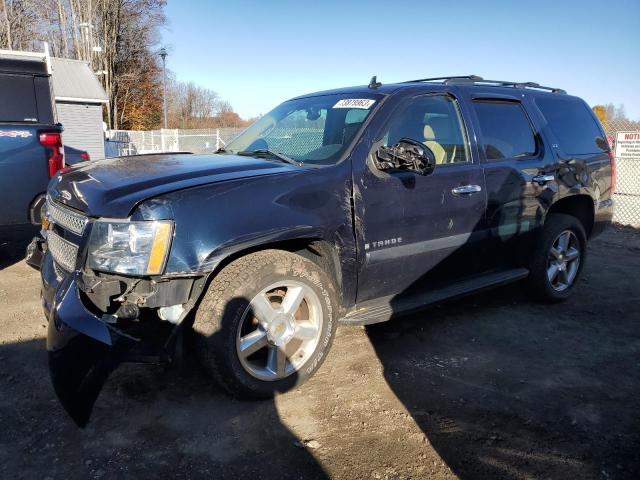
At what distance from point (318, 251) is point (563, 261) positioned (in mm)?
2943

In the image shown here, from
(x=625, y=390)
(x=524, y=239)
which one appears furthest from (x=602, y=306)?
(x=625, y=390)

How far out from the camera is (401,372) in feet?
11.4

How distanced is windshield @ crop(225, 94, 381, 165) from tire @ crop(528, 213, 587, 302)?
2.21m

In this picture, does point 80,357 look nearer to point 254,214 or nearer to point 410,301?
point 254,214

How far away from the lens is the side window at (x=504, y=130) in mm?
4133

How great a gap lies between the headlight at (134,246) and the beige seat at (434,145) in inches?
84.4

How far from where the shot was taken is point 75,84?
71.9 feet

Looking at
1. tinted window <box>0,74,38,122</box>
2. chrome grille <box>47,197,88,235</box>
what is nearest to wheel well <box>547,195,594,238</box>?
chrome grille <box>47,197,88,235</box>

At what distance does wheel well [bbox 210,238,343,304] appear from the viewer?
311cm

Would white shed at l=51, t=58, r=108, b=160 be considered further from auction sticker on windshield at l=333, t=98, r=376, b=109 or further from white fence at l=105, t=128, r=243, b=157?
auction sticker on windshield at l=333, t=98, r=376, b=109

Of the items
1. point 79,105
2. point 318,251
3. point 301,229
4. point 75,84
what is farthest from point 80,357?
point 75,84

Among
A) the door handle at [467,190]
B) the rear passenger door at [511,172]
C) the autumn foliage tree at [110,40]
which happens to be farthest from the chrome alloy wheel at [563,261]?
the autumn foliage tree at [110,40]

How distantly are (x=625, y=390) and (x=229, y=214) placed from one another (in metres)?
2.79

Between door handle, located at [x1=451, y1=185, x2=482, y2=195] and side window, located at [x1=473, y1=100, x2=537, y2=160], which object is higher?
side window, located at [x1=473, y1=100, x2=537, y2=160]
